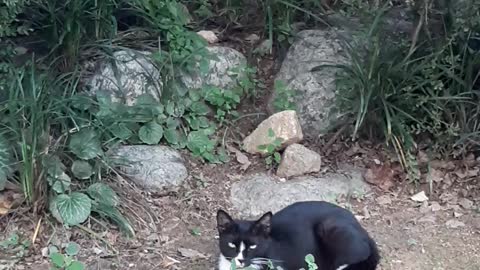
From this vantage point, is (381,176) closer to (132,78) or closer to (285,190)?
(285,190)

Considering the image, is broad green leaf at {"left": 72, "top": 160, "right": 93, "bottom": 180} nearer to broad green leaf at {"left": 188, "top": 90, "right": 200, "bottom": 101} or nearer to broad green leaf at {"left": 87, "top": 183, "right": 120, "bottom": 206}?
broad green leaf at {"left": 87, "top": 183, "right": 120, "bottom": 206}

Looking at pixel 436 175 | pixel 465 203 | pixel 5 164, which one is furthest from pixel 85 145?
pixel 465 203

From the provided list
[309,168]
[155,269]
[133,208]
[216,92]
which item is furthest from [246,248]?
[216,92]

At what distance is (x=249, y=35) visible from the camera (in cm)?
739

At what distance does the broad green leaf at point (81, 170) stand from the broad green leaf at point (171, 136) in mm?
799

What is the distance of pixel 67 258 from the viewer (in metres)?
5.00

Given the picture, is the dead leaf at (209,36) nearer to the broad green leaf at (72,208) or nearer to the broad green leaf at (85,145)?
the broad green leaf at (85,145)

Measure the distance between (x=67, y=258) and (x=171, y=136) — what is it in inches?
64.2

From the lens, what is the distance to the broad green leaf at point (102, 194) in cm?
566

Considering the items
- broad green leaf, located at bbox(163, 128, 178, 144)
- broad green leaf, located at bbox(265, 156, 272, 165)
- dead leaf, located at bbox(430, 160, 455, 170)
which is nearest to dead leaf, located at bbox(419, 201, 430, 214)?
dead leaf, located at bbox(430, 160, 455, 170)

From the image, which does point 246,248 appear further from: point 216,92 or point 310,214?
point 216,92

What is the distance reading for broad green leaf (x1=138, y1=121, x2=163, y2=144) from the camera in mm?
6312

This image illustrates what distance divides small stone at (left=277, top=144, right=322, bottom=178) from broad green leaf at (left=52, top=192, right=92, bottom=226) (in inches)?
55.7

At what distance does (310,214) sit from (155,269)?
94 centimetres
